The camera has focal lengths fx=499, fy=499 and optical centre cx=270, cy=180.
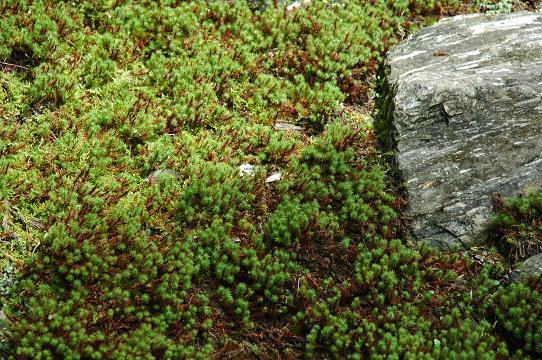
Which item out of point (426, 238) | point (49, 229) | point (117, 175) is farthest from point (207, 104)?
point (426, 238)

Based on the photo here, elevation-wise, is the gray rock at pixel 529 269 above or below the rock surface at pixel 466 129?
below

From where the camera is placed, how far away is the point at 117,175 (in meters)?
6.83

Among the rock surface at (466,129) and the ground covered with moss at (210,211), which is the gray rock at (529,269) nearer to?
the ground covered with moss at (210,211)

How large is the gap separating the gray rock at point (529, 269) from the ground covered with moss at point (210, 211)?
0.16m

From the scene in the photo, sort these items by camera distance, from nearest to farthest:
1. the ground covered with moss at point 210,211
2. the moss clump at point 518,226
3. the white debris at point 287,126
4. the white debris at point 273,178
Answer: the ground covered with moss at point 210,211
the moss clump at point 518,226
the white debris at point 273,178
the white debris at point 287,126

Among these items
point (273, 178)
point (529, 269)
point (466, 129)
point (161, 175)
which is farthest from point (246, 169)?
point (529, 269)

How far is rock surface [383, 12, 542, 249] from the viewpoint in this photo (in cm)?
681

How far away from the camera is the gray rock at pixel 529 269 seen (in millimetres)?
6113

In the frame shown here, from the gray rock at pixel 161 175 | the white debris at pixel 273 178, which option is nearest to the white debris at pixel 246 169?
the white debris at pixel 273 178

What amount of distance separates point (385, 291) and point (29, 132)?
17.1ft

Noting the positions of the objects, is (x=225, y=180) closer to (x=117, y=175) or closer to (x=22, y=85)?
(x=117, y=175)

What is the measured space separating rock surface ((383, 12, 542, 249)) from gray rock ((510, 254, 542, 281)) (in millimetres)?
631

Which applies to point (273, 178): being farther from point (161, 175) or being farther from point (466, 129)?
point (466, 129)

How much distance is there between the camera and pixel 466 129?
7391 mm
